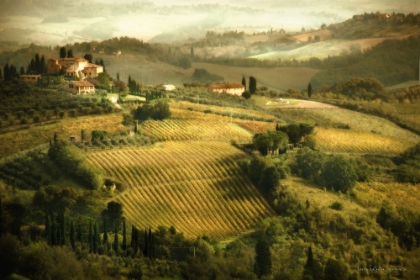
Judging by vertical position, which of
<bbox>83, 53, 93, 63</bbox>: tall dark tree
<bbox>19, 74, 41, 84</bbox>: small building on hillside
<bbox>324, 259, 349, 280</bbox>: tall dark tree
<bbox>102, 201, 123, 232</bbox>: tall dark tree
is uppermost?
<bbox>83, 53, 93, 63</bbox>: tall dark tree

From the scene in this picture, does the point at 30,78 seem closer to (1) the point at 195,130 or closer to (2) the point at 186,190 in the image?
(1) the point at 195,130

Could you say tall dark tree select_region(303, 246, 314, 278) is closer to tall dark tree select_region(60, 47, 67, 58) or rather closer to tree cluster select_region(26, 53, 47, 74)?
tree cluster select_region(26, 53, 47, 74)

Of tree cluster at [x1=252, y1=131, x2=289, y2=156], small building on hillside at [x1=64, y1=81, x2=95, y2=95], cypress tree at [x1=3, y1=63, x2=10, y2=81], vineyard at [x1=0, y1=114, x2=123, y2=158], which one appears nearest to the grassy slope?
small building on hillside at [x1=64, y1=81, x2=95, y2=95]

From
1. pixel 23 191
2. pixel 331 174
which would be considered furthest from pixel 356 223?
pixel 23 191

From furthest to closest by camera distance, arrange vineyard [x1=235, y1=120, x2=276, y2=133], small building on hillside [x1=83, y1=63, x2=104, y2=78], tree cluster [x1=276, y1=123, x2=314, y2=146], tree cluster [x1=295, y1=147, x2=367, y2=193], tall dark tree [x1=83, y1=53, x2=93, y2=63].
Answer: tall dark tree [x1=83, y1=53, x2=93, y2=63]
small building on hillside [x1=83, y1=63, x2=104, y2=78]
vineyard [x1=235, y1=120, x2=276, y2=133]
tree cluster [x1=276, y1=123, x2=314, y2=146]
tree cluster [x1=295, y1=147, x2=367, y2=193]

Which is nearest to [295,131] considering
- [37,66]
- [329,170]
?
[329,170]

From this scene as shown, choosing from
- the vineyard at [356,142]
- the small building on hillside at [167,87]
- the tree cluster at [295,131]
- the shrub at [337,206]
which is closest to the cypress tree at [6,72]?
the small building on hillside at [167,87]

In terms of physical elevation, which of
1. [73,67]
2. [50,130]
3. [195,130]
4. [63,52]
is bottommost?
[195,130]

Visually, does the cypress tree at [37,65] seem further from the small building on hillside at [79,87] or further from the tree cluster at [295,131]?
the tree cluster at [295,131]
